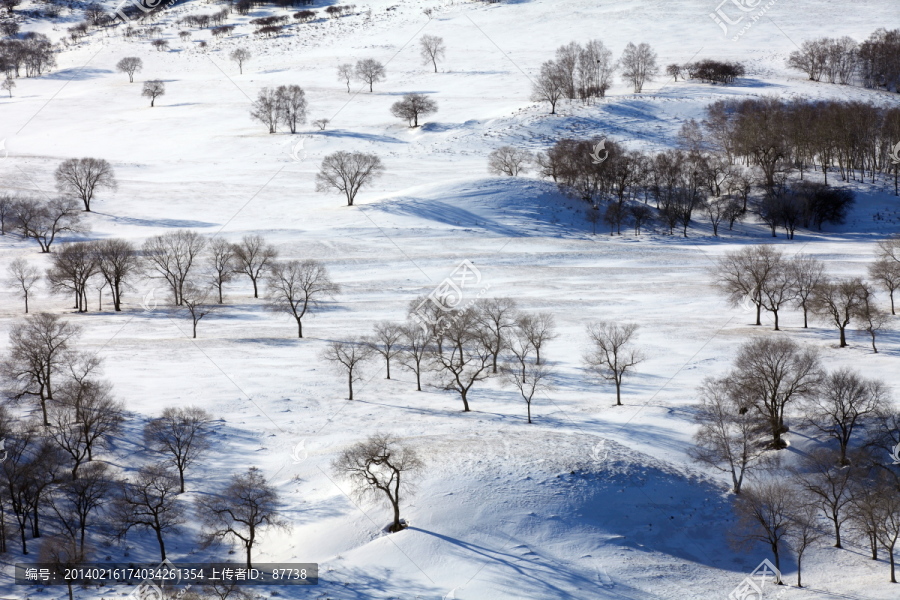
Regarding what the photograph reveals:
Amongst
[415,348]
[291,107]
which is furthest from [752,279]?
[291,107]

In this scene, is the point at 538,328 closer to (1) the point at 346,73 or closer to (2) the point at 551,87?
(2) the point at 551,87

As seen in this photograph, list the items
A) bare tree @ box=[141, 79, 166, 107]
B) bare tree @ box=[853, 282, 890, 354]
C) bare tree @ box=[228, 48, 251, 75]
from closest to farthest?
1. bare tree @ box=[853, 282, 890, 354]
2. bare tree @ box=[141, 79, 166, 107]
3. bare tree @ box=[228, 48, 251, 75]

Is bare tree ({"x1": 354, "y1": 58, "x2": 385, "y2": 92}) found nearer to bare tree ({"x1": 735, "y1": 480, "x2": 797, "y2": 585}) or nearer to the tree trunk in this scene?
the tree trunk

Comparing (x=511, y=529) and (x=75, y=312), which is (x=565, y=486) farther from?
(x=75, y=312)

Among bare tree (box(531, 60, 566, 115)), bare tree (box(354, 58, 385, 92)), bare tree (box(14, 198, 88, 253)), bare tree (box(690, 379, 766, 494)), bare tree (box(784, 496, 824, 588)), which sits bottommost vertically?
bare tree (box(784, 496, 824, 588))

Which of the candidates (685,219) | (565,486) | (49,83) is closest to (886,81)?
(685,219)

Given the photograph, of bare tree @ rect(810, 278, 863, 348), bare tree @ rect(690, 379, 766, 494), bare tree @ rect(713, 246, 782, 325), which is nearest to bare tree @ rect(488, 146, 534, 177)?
bare tree @ rect(713, 246, 782, 325)
